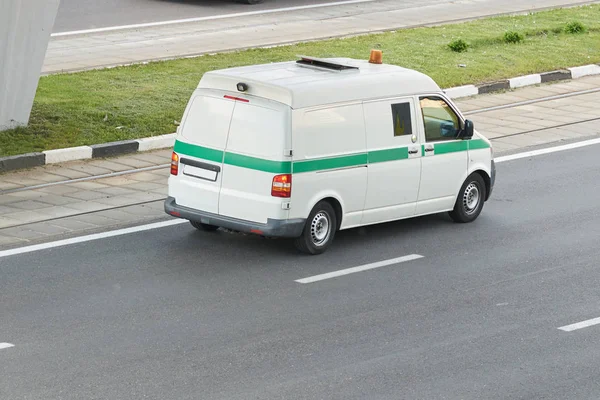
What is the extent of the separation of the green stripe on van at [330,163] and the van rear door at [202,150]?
0.80 meters

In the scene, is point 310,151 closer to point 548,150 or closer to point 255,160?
point 255,160

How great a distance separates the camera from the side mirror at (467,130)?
12.7 metres

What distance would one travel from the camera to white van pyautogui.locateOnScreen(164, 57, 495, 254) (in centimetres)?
1128

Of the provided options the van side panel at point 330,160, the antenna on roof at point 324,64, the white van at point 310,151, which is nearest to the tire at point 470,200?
the white van at point 310,151

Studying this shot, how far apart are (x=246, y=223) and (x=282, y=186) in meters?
0.54

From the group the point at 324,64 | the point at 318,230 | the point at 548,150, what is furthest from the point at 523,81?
the point at 318,230

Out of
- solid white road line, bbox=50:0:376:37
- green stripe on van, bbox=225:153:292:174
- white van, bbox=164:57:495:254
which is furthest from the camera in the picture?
solid white road line, bbox=50:0:376:37

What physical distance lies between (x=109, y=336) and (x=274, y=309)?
149 cm

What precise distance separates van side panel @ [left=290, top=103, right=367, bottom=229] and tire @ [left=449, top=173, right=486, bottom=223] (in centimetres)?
146

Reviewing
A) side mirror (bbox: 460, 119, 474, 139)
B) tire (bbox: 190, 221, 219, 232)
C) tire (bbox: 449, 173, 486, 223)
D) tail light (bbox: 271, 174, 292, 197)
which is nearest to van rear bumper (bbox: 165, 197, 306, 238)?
tail light (bbox: 271, 174, 292, 197)

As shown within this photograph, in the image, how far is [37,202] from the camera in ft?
43.6

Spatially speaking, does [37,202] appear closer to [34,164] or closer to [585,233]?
[34,164]

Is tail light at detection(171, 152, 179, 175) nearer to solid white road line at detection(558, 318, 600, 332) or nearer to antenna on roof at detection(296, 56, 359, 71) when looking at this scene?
antenna on roof at detection(296, 56, 359, 71)

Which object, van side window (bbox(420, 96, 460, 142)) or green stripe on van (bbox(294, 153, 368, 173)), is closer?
green stripe on van (bbox(294, 153, 368, 173))
